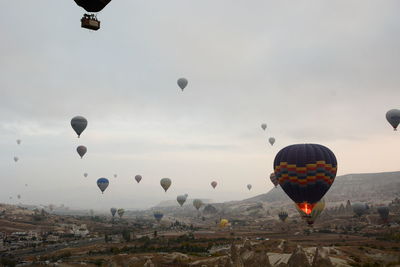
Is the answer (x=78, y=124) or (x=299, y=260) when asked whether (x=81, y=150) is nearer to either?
(x=78, y=124)

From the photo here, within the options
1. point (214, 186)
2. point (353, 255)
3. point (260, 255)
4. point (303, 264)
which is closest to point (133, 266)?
point (260, 255)

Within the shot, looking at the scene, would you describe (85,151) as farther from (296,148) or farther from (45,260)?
(296,148)

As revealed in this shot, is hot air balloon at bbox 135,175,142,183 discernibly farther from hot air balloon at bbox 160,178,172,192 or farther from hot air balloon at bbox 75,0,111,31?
hot air balloon at bbox 75,0,111,31

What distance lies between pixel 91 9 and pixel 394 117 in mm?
63790

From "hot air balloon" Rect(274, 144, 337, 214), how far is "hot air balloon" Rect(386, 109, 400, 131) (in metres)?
32.7

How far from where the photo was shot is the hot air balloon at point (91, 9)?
25891mm

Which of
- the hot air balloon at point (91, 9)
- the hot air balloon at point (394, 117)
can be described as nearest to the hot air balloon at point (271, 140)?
the hot air balloon at point (394, 117)

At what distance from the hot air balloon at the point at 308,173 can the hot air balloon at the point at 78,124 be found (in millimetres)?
43776

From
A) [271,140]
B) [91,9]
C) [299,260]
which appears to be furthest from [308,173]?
[271,140]

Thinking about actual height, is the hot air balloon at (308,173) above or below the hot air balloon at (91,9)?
below

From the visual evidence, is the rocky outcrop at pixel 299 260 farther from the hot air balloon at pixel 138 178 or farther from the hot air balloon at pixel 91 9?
the hot air balloon at pixel 138 178

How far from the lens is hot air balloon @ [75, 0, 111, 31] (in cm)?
2589

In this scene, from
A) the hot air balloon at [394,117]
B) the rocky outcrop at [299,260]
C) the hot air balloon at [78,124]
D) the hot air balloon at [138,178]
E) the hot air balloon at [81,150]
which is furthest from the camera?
the hot air balloon at [138,178]

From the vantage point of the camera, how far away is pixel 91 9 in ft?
88.7
